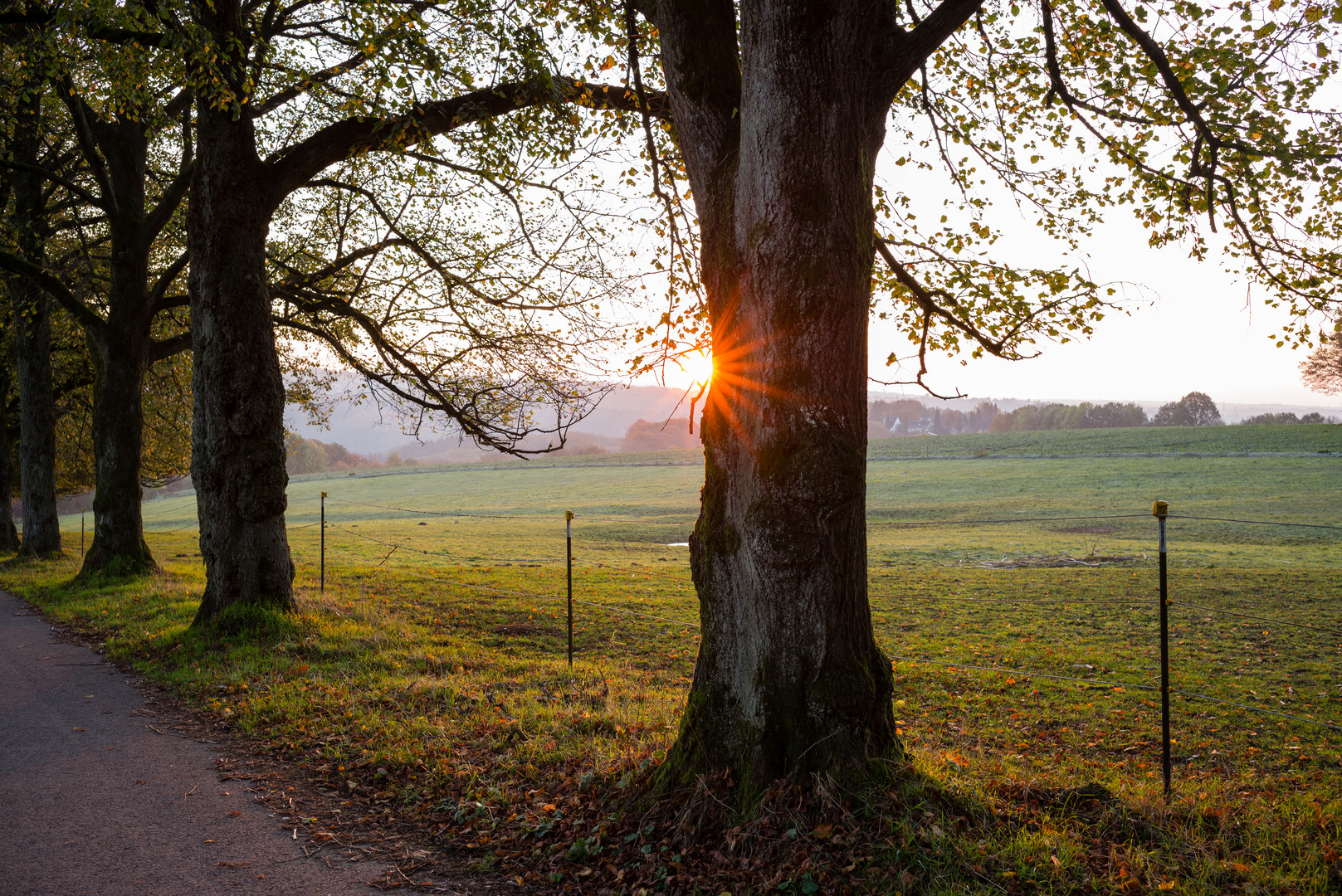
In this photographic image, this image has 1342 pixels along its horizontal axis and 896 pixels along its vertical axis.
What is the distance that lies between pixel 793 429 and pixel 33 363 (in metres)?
22.5

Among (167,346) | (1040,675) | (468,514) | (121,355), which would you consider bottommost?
(468,514)

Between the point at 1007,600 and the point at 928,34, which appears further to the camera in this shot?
the point at 1007,600

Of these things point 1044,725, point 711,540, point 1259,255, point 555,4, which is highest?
point 555,4

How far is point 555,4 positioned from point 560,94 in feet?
3.66

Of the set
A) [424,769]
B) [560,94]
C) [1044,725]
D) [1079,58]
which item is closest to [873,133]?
[560,94]

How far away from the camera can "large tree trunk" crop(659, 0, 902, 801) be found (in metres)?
4.18

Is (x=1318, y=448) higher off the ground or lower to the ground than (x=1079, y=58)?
lower

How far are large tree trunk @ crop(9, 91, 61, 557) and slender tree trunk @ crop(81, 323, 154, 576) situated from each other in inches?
125

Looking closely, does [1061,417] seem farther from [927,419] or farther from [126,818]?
[126,818]

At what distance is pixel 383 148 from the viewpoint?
9742 millimetres

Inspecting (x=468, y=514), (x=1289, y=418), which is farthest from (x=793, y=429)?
(x=1289, y=418)

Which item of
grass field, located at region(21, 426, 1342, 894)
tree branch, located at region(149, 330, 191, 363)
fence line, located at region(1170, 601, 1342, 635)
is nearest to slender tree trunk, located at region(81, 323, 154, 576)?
tree branch, located at region(149, 330, 191, 363)

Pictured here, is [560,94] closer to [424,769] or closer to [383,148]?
[383,148]

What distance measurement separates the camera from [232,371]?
9.55 meters
